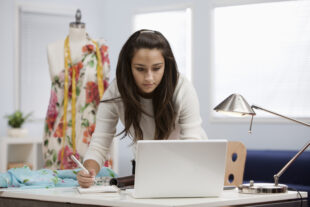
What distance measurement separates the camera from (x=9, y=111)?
5.46m

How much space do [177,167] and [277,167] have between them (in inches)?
124

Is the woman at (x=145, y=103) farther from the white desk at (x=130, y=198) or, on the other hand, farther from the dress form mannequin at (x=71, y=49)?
the dress form mannequin at (x=71, y=49)

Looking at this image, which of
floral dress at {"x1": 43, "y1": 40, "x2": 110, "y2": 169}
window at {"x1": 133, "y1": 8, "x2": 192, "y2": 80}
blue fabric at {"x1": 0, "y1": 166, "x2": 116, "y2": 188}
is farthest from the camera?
window at {"x1": 133, "y1": 8, "x2": 192, "y2": 80}

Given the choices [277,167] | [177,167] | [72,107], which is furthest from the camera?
[277,167]

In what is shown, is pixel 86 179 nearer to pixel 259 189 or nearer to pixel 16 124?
pixel 259 189

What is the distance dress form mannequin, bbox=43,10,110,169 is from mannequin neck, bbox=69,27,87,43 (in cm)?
20

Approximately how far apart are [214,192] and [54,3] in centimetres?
439

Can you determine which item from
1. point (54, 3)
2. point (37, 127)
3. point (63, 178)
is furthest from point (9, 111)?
point (63, 178)

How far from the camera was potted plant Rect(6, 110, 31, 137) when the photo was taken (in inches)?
205

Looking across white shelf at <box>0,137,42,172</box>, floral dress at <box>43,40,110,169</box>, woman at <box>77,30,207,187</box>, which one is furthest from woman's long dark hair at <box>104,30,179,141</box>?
white shelf at <box>0,137,42,172</box>

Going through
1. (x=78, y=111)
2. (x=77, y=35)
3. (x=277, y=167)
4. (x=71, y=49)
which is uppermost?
(x=77, y=35)

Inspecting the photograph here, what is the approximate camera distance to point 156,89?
97.5 inches

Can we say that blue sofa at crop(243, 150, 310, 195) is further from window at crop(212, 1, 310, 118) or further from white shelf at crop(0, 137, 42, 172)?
white shelf at crop(0, 137, 42, 172)

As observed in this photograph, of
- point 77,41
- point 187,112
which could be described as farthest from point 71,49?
point 187,112
